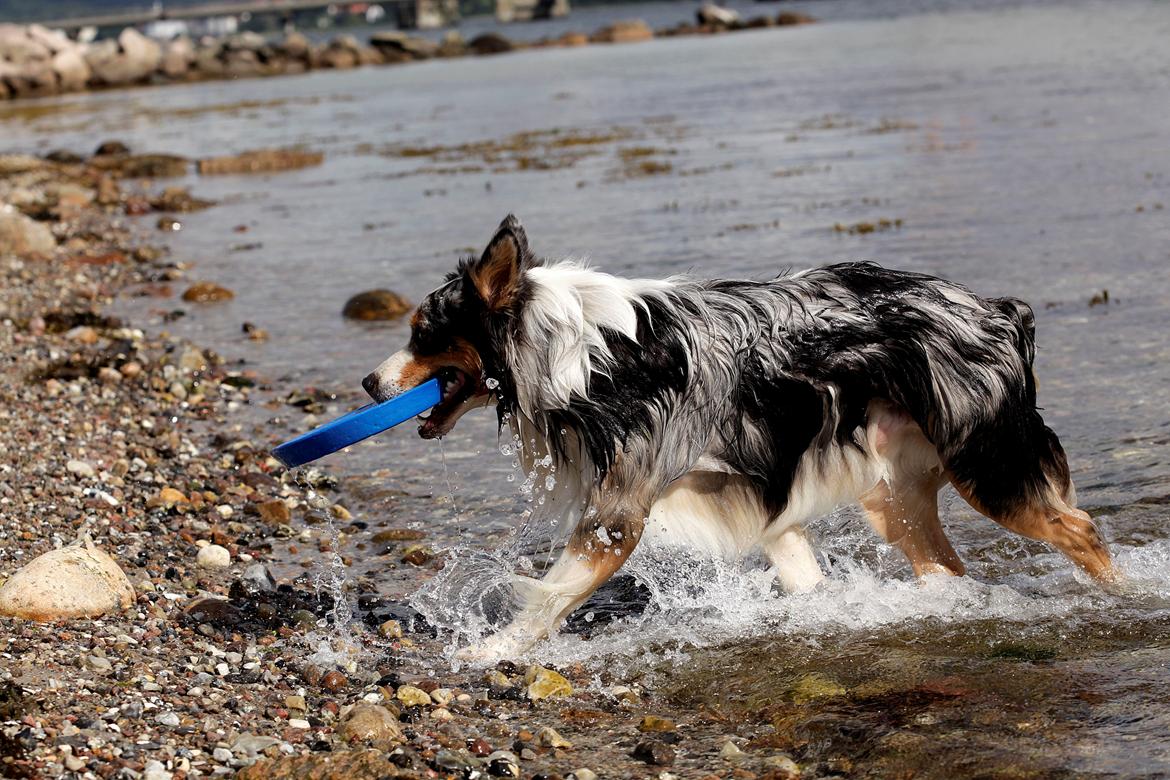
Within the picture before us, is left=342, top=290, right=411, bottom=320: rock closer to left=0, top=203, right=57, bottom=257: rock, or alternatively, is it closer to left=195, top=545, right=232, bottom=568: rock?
left=0, top=203, right=57, bottom=257: rock

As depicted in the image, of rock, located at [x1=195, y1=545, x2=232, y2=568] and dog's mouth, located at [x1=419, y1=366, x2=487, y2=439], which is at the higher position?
dog's mouth, located at [x1=419, y1=366, x2=487, y2=439]

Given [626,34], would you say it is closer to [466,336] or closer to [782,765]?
[466,336]

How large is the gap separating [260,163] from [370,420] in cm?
2300

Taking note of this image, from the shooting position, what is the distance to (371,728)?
4.85 meters

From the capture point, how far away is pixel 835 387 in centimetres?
554

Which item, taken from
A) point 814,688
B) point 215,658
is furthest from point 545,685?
point 215,658

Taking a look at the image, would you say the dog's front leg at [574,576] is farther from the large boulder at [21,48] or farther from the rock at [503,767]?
the large boulder at [21,48]

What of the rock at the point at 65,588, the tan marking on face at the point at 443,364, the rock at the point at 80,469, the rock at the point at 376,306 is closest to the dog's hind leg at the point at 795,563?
the tan marking on face at the point at 443,364

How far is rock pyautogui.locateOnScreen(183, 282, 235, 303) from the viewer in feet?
45.2

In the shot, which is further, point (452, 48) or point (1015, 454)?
point (452, 48)

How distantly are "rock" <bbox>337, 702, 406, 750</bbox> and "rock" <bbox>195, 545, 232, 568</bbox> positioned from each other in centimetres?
212

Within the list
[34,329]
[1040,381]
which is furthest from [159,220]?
[1040,381]

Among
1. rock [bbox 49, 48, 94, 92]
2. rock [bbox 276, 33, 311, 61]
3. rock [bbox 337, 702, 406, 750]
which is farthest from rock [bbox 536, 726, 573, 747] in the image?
rock [bbox 276, 33, 311, 61]

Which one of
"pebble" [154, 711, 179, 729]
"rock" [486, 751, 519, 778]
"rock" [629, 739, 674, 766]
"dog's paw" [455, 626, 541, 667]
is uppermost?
"pebble" [154, 711, 179, 729]
